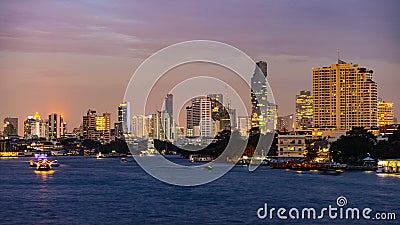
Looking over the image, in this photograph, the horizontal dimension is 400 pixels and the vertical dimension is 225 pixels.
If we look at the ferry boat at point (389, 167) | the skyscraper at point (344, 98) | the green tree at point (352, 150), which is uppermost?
the skyscraper at point (344, 98)

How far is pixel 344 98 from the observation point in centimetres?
17900

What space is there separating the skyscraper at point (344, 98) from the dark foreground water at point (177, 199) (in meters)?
111

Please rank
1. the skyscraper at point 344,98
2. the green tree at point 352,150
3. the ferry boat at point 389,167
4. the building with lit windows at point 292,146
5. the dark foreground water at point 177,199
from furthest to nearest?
the skyscraper at point 344,98
the building with lit windows at point 292,146
the green tree at point 352,150
the ferry boat at point 389,167
the dark foreground water at point 177,199

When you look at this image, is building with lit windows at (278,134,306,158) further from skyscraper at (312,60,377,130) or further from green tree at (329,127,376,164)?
skyscraper at (312,60,377,130)

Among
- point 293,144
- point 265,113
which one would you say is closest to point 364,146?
point 293,144

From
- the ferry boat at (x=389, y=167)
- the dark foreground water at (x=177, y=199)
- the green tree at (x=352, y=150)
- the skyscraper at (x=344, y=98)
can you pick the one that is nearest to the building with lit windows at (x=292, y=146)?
the green tree at (x=352, y=150)

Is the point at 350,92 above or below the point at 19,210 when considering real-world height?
above

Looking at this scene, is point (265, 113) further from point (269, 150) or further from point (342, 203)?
point (342, 203)

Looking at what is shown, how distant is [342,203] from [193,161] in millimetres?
75483

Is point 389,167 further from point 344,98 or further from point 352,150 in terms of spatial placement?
point 344,98

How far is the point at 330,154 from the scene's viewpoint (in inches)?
3846

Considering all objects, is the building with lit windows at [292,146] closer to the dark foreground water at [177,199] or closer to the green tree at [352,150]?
the green tree at [352,150]

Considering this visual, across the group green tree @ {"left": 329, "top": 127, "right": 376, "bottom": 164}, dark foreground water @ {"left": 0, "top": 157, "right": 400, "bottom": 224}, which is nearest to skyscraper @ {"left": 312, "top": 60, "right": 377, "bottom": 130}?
green tree @ {"left": 329, "top": 127, "right": 376, "bottom": 164}

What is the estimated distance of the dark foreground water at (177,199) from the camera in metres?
37.1
